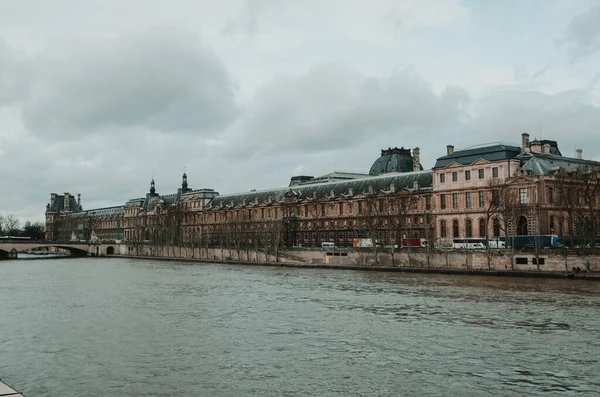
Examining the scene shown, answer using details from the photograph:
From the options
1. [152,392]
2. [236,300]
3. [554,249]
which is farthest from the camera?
[554,249]

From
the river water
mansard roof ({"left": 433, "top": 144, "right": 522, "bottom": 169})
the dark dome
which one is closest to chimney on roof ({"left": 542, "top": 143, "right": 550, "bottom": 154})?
mansard roof ({"left": 433, "top": 144, "right": 522, "bottom": 169})

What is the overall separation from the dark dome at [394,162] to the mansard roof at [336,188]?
8963 millimetres

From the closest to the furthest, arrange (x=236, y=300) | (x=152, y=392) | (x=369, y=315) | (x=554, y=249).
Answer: (x=152, y=392) < (x=369, y=315) < (x=236, y=300) < (x=554, y=249)

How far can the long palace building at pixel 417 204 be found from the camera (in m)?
70.4

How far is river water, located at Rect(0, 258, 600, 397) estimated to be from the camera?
1759 centimetres

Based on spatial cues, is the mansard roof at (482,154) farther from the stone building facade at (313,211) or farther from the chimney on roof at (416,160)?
the chimney on roof at (416,160)

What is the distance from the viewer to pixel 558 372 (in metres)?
18.7

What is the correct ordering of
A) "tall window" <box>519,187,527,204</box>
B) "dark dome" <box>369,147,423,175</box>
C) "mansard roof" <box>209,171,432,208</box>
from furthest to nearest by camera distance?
1. "dark dome" <box>369,147,423,175</box>
2. "mansard roof" <box>209,171,432,208</box>
3. "tall window" <box>519,187,527,204</box>

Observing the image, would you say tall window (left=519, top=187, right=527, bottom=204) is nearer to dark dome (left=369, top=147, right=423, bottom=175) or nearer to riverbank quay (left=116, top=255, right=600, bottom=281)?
riverbank quay (left=116, top=255, right=600, bottom=281)

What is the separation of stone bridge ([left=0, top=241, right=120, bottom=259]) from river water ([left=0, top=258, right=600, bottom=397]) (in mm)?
76844

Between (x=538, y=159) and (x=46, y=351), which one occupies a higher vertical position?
(x=538, y=159)

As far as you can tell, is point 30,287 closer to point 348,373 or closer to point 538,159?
point 348,373

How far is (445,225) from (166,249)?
56.0 m

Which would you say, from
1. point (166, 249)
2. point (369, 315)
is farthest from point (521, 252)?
point (166, 249)
